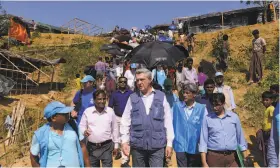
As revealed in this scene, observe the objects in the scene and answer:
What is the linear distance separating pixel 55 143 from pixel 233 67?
41.9ft

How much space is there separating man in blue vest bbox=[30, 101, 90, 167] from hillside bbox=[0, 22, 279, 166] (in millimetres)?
4601

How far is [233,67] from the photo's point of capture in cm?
1459

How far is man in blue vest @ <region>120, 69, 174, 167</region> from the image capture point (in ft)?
11.5

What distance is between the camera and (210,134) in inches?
140

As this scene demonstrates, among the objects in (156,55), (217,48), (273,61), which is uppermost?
(217,48)

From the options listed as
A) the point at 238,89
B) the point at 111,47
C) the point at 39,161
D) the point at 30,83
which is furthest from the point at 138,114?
the point at 30,83

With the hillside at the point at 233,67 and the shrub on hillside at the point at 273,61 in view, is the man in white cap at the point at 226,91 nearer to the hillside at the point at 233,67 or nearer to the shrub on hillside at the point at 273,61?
the hillside at the point at 233,67

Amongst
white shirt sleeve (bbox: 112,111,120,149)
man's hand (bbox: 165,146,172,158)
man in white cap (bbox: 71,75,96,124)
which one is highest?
man in white cap (bbox: 71,75,96,124)

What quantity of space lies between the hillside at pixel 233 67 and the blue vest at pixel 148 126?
3.83 meters

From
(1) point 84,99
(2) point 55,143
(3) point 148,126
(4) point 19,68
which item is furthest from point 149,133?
(4) point 19,68

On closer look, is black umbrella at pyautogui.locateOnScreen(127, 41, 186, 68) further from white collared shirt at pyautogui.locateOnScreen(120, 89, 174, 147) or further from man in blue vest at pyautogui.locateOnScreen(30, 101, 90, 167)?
man in blue vest at pyautogui.locateOnScreen(30, 101, 90, 167)

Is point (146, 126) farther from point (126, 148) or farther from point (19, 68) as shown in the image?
point (19, 68)

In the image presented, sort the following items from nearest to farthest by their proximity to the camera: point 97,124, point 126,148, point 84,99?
point 126,148 < point 97,124 < point 84,99

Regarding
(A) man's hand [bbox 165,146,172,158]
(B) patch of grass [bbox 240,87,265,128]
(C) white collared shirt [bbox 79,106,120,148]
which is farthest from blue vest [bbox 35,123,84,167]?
(B) patch of grass [bbox 240,87,265,128]
